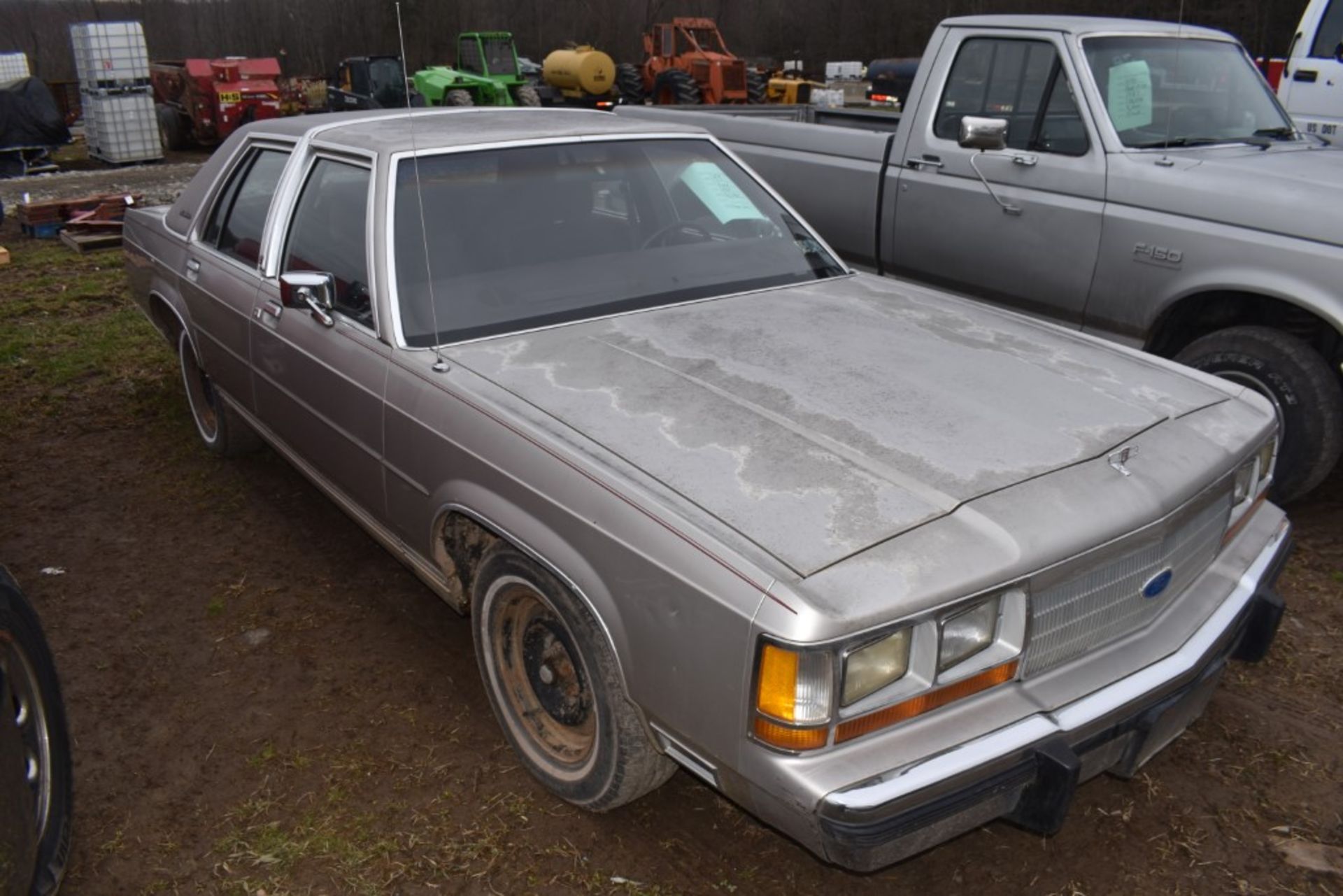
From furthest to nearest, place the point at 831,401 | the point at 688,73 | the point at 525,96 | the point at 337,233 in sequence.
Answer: the point at 688,73, the point at 525,96, the point at 337,233, the point at 831,401

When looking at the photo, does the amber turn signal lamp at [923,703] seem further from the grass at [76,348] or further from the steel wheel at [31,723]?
the grass at [76,348]

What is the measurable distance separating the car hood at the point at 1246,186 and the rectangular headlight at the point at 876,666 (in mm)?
3065

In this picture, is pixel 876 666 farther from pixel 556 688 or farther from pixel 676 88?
pixel 676 88

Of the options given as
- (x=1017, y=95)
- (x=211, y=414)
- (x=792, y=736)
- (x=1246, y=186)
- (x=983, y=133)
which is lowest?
(x=211, y=414)

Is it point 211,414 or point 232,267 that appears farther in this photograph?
point 211,414

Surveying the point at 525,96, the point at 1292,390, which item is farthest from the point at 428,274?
the point at 525,96

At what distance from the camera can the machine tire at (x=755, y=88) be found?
2203cm

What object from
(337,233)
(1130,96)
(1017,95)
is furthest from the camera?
(1017,95)

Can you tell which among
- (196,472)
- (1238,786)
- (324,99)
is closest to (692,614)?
(1238,786)

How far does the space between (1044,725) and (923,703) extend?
0.91 ft

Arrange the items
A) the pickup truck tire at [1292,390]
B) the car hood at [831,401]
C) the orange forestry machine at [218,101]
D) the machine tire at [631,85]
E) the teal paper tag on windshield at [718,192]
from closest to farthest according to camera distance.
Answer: the car hood at [831,401]
the teal paper tag on windshield at [718,192]
the pickup truck tire at [1292,390]
the orange forestry machine at [218,101]
the machine tire at [631,85]

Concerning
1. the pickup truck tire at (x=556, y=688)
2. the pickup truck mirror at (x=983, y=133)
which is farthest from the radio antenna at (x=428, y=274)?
the pickup truck mirror at (x=983, y=133)

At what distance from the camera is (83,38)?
15359 mm

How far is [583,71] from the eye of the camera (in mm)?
21625
